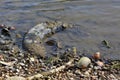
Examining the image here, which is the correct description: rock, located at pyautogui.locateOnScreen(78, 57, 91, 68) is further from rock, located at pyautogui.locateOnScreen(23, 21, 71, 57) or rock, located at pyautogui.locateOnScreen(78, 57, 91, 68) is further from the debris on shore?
rock, located at pyautogui.locateOnScreen(23, 21, 71, 57)

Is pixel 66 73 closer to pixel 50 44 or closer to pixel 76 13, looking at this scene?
pixel 50 44

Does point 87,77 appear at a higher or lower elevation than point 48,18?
lower

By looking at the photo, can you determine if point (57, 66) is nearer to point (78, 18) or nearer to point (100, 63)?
point (100, 63)

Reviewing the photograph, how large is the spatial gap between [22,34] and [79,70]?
260cm

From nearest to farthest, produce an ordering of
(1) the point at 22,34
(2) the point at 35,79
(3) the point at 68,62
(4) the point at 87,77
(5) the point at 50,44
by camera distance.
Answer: (2) the point at 35,79 → (4) the point at 87,77 → (3) the point at 68,62 → (5) the point at 50,44 → (1) the point at 22,34

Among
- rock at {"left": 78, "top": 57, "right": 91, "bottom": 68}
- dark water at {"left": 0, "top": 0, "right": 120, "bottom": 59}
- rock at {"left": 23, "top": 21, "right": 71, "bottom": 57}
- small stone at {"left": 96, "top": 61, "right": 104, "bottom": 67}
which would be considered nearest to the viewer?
rock at {"left": 78, "top": 57, "right": 91, "bottom": 68}

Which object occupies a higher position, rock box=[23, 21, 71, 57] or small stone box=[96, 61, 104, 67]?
rock box=[23, 21, 71, 57]

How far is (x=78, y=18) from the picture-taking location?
10156mm

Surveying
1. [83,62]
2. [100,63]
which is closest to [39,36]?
[83,62]

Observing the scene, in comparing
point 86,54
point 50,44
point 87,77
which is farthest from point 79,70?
point 50,44

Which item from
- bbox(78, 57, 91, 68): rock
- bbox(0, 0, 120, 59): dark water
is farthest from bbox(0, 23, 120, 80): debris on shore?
bbox(0, 0, 120, 59): dark water

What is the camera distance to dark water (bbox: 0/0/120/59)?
8.59 metres

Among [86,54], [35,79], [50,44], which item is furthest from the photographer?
[50,44]

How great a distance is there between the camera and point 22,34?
9.08 metres
